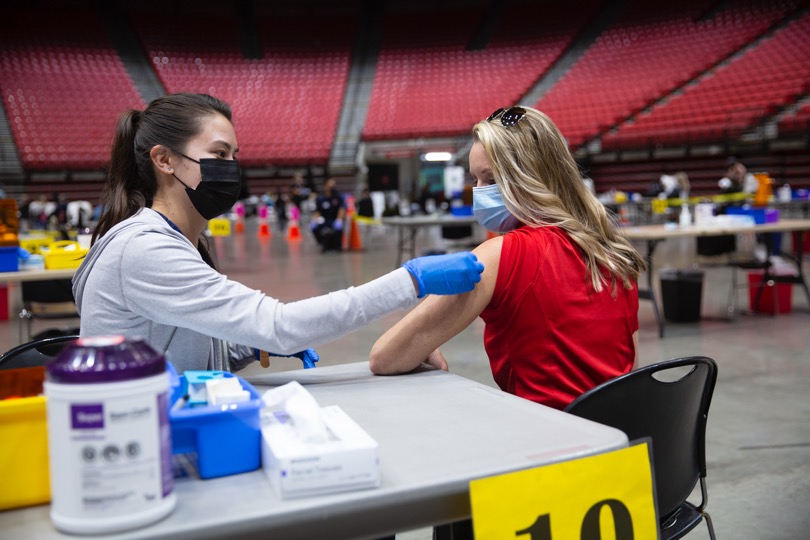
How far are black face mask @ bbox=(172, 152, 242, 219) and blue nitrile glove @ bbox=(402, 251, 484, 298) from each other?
0.53 metres

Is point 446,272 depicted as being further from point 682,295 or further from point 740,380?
point 682,295

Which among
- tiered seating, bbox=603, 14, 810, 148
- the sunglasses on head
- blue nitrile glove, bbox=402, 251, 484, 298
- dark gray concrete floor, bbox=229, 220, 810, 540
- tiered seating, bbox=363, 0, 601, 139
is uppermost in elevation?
tiered seating, bbox=363, 0, 601, 139

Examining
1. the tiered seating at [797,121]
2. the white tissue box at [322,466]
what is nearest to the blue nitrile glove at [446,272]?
the white tissue box at [322,466]

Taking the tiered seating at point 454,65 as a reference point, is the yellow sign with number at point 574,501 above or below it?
below

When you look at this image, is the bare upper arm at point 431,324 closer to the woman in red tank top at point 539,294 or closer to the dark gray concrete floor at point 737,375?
the woman in red tank top at point 539,294

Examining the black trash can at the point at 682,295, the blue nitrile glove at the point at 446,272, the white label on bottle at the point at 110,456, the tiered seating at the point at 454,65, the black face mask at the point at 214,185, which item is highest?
the tiered seating at the point at 454,65

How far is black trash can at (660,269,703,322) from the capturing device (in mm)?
5852

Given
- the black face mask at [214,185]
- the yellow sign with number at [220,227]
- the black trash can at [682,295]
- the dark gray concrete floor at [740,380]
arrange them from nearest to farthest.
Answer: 1. the black face mask at [214,185]
2. the dark gray concrete floor at [740,380]
3. the black trash can at [682,295]
4. the yellow sign with number at [220,227]

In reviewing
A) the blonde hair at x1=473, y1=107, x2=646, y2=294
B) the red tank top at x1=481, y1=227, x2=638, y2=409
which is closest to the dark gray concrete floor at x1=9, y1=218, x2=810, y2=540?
the red tank top at x1=481, y1=227, x2=638, y2=409

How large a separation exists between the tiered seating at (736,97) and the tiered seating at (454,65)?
16.8 ft

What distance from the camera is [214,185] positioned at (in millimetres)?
1692

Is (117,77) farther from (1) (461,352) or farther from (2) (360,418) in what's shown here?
(2) (360,418)

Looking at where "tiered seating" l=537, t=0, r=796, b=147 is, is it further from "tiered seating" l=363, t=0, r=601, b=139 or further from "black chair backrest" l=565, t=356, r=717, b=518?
"black chair backrest" l=565, t=356, r=717, b=518

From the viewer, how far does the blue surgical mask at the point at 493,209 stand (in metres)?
1.81
